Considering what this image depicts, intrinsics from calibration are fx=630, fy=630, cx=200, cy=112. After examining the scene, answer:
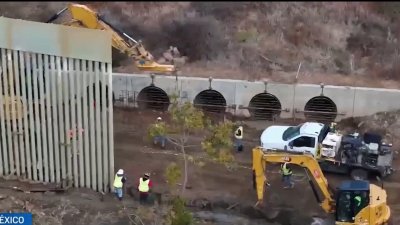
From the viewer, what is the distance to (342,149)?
2059cm

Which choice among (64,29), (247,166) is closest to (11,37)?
(64,29)

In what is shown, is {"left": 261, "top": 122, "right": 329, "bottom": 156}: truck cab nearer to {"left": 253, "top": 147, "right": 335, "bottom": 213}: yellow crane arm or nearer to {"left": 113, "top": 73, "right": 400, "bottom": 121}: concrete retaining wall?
Result: {"left": 253, "top": 147, "right": 335, "bottom": 213}: yellow crane arm

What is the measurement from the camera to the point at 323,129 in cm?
2131

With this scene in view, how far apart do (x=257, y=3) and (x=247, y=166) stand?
14.3m

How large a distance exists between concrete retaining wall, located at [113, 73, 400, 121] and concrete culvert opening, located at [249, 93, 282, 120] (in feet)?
0.67

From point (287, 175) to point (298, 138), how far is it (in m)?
1.71

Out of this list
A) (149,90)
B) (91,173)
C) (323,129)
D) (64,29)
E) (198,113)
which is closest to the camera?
(198,113)

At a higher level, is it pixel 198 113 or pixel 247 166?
pixel 198 113

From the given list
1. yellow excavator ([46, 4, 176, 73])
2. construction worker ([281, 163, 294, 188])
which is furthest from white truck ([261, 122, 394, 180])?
yellow excavator ([46, 4, 176, 73])

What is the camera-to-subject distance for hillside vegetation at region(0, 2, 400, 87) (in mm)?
28312

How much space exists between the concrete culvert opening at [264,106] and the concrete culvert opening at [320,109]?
1.19 metres

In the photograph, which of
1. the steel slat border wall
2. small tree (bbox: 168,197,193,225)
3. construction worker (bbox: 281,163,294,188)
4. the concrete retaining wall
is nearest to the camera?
small tree (bbox: 168,197,193,225)

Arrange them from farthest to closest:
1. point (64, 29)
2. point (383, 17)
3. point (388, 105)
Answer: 1. point (383, 17)
2. point (388, 105)
3. point (64, 29)

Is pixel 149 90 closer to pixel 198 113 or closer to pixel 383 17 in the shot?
pixel 198 113
